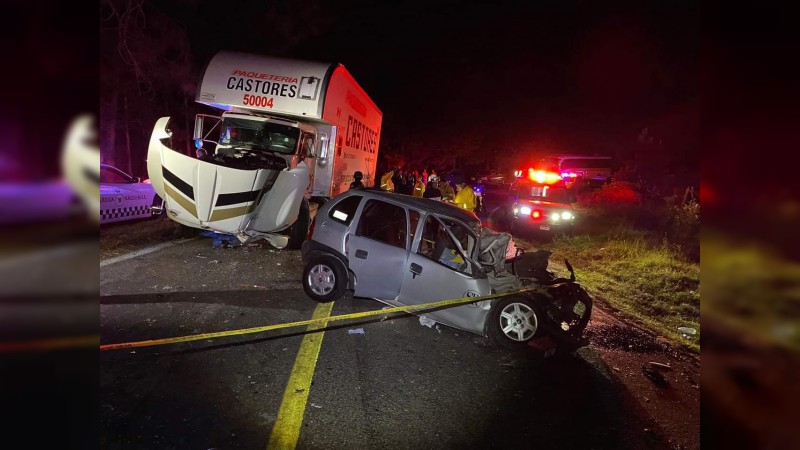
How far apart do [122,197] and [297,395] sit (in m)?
8.44

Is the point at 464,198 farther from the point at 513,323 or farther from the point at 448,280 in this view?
the point at 513,323

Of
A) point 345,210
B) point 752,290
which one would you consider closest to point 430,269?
point 345,210

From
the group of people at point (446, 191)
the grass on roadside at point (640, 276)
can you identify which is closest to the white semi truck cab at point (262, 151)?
the group of people at point (446, 191)

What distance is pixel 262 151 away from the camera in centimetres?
941

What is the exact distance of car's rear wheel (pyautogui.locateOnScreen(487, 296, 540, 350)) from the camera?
16.7 ft

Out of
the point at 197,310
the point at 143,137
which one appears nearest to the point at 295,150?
the point at 197,310

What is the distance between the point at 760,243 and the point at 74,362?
4970mm

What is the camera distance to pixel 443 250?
18.8ft

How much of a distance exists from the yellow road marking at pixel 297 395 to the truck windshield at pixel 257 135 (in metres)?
5.20

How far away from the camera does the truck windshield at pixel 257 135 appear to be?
9.52m

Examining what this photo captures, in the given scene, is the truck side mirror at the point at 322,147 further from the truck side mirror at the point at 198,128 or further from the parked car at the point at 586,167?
the parked car at the point at 586,167

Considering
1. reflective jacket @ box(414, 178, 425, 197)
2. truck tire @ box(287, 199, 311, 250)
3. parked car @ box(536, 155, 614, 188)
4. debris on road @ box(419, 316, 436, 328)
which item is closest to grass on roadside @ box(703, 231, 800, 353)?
debris on road @ box(419, 316, 436, 328)

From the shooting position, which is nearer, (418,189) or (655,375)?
(655,375)

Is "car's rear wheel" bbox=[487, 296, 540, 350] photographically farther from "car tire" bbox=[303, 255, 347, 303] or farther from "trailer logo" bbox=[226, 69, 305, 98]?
"trailer logo" bbox=[226, 69, 305, 98]
